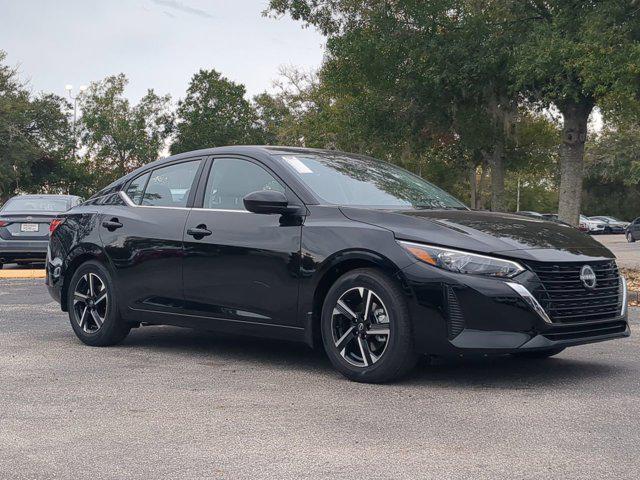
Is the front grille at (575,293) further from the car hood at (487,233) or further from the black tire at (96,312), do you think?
the black tire at (96,312)

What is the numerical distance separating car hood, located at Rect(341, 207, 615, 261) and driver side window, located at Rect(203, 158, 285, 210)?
2.74ft

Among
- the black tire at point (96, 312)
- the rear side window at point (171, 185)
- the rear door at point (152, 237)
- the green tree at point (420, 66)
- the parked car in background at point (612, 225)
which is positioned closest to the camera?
the rear door at point (152, 237)

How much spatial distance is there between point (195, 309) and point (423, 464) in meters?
3.24

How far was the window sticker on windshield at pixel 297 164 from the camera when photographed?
22.4 feet

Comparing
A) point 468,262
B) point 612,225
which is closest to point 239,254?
point 468,262

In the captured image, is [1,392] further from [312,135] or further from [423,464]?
[312,135]

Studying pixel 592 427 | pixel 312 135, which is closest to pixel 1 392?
pixel 592 427

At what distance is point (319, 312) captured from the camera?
634cm

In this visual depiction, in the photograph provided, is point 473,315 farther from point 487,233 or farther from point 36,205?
point 36,205

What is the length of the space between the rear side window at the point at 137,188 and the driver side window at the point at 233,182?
85 cm

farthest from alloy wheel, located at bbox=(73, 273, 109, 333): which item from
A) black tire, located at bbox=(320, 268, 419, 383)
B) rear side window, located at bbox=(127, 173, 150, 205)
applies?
black tire, located at bbox=(320, 268, 419, 383)

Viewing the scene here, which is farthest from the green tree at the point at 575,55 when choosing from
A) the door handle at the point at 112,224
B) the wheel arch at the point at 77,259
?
the wheel arch at the point at 77,259

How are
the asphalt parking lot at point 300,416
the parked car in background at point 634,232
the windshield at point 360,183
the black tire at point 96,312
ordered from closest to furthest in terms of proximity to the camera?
the asphalt parking lot at point 300,416 < the windshield at point 360,183 < the black tire at point 96,312 < the parked car in background at point 634,232

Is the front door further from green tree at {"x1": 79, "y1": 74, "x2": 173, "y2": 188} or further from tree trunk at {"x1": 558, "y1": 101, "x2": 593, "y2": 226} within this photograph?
green tree at {"x1": 79, "y1": 74, "x2": 173, "y2": 188}
